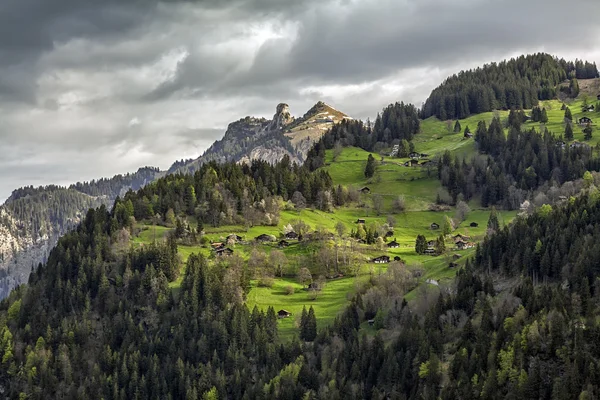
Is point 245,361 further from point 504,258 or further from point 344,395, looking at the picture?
point 504,258

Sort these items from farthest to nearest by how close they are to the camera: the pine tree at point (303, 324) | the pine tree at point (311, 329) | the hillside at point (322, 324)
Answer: the pine tree at point (303, 324) < the pine tree at point (311, 329) < the hillside at point (322, 324)

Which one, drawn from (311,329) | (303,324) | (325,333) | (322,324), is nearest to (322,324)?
(322,324)

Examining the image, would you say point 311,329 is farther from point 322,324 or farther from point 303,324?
point 322,324

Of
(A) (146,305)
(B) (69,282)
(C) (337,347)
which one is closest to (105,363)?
(A) (146,305)

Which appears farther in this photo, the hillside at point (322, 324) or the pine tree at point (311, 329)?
the pine tree at point (311, 329)

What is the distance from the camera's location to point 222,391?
148 m

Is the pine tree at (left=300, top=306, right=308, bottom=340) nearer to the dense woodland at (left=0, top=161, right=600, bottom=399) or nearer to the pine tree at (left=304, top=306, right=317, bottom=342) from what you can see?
the pine tree at (left=304, top=306, right=317, bottom=342)

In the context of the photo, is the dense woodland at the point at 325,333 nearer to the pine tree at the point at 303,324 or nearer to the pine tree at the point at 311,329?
the pine tree at the point at 311,329

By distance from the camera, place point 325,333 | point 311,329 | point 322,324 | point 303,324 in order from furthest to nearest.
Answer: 1. point 322,324
2. point 303,324
3. point 311,329
4. point 325,333

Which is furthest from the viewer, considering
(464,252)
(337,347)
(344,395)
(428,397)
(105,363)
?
(464,252)

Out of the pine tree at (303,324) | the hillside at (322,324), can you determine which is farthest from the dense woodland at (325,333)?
the pine tree at (303,324)

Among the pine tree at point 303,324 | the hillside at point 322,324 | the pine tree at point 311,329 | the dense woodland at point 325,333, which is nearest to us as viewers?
the dense woodland at point 325,333

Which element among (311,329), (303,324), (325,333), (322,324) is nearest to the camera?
(325,333)

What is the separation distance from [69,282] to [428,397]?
372 ft
